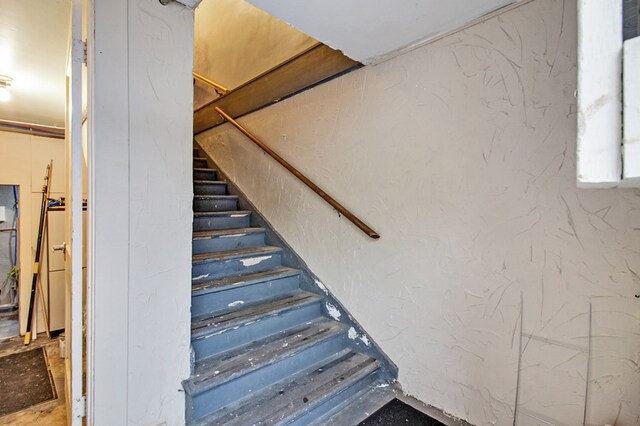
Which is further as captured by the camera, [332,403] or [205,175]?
[205,175]

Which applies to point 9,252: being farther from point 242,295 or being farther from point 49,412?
point 242,295

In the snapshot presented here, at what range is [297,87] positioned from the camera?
221cm

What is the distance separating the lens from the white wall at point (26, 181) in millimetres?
3016

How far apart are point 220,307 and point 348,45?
167 centimetres

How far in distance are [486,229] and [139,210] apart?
1.49 m

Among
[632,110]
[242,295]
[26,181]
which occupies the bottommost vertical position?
[242,295]

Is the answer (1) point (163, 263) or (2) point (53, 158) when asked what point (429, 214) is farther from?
(2) point (53, 158)

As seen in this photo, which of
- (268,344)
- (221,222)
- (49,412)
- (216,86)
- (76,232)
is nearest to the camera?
(76,232)

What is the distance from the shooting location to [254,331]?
1.75m

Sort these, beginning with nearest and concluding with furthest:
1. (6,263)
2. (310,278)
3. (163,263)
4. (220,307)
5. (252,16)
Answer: (163,263) → (220,307) → (310,278) → (252,16) → (6,263)

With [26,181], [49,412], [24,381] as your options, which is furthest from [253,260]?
[26,181]

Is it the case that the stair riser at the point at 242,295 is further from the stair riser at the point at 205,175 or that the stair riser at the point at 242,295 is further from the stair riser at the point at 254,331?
the stair riser at the point at 205,175

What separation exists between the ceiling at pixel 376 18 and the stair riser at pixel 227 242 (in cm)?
149

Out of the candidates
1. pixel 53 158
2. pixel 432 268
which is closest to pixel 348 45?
pixel 432 268
